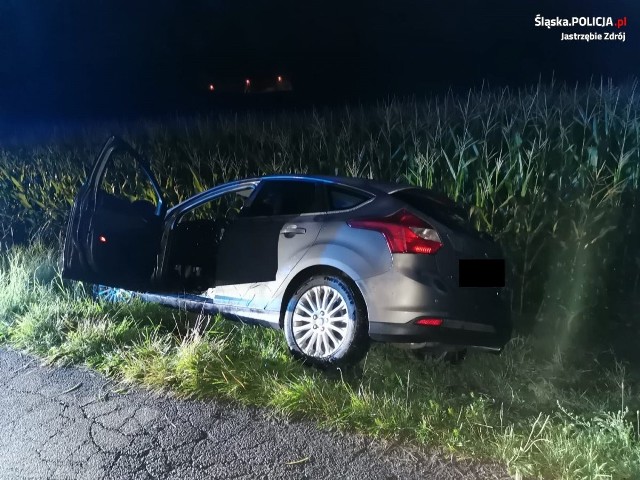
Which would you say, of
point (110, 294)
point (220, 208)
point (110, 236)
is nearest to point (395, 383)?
point (220, 208)

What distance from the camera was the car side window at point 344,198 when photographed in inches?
175

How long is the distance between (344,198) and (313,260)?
53 centimetres

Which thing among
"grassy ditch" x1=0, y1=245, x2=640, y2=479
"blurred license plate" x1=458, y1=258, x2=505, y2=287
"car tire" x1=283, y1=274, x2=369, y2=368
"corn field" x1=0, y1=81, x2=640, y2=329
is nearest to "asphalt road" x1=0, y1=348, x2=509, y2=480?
"grassy ditch" x1=0, y1=245, x2=640, y2=479

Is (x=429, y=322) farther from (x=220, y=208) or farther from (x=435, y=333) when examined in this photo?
(x=220, y=208)

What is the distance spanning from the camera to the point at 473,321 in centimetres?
415

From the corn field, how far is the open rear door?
1368mm

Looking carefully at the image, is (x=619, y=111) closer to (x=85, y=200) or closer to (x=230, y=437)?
(x=230, y=437)

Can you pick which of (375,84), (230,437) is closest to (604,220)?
(230,437)

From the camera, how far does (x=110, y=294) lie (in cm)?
588

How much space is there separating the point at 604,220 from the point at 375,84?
5136mm

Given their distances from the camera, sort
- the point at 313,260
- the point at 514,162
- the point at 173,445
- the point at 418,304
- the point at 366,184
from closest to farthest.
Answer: the point at 173,445 → the point at 418,304 → the point at 313,260 → the point at 366,184 → the point at 514,162

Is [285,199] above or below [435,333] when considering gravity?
above

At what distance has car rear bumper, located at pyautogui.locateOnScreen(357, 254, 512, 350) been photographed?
4031 millimetres

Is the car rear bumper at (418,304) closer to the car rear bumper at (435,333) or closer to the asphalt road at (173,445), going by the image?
the car rear bumper at (435,333)
